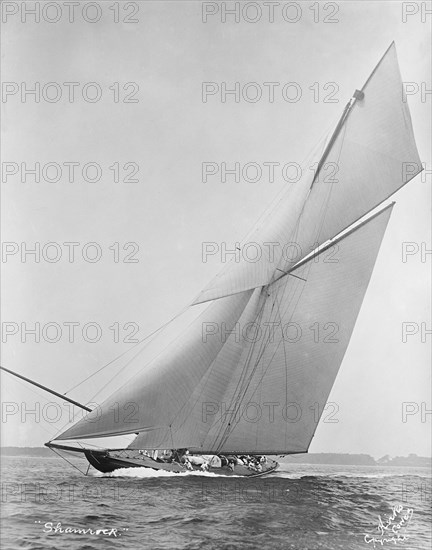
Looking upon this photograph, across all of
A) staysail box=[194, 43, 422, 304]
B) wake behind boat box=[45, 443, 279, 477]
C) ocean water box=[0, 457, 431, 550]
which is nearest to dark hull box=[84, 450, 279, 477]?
wake behind boat box=[45, 443, 279, 477]

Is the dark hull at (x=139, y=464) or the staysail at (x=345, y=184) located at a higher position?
the staysail at (x=345, y=184)

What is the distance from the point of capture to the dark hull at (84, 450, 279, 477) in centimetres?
442

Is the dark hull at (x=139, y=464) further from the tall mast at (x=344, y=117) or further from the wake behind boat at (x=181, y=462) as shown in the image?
the tall mast at (x=344, y=117)

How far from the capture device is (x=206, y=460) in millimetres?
4812

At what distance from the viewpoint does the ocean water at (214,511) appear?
12.2ft

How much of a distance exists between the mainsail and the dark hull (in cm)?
13

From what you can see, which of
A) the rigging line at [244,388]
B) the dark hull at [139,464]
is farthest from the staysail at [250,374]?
the dark hull at [139,464]

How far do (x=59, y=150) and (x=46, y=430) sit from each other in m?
1.73

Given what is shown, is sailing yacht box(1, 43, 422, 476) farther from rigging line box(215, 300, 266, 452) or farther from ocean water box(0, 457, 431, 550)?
ocean water box(0, 457, 431, 550)

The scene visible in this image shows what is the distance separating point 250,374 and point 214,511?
1.07 metres

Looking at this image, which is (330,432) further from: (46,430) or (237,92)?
(237,92)

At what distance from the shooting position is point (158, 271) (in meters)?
4.19

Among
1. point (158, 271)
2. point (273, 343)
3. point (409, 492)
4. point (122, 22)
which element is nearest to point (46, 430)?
point (158, 271)
